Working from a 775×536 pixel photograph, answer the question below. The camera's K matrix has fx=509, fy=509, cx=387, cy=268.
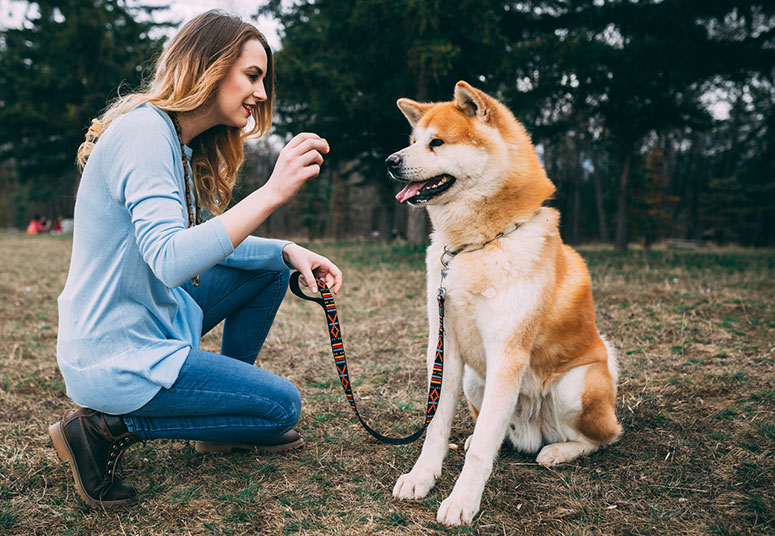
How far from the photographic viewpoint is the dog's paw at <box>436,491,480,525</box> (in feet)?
5.65

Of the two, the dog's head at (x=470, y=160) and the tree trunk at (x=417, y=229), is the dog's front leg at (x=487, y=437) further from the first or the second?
the tree trunk at (x=417, y=229)

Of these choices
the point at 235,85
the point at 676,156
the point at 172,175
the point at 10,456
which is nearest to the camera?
the point at 172,175

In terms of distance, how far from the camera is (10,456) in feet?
7.19

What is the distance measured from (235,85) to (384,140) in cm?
963

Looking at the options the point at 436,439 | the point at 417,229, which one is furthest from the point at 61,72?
the point at 436,439

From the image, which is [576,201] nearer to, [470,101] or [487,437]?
[470,101]

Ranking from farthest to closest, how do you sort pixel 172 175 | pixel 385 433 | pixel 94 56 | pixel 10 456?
pixel 94 56 < pixel 385 433 < pixel 10 456 < pixel 172 175

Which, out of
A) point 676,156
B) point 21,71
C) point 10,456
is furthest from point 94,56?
point 676,156

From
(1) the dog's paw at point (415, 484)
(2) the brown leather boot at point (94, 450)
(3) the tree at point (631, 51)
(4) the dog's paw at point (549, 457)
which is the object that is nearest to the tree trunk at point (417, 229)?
(3) the tree at point (631, 51)

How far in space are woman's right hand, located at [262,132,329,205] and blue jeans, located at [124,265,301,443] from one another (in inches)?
28.3

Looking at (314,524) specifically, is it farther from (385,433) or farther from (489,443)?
(385,433)

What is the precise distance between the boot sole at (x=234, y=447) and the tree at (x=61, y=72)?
19.4m

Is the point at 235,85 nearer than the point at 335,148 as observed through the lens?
Yes

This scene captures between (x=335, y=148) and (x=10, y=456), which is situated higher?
(x=335, y=148)
